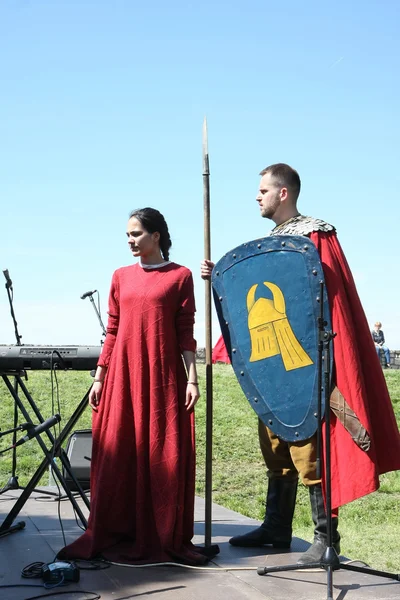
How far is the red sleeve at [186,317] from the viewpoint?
3.95m

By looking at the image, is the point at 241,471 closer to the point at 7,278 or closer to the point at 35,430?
the point at 7,278

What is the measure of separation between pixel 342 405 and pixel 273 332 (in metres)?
0.47

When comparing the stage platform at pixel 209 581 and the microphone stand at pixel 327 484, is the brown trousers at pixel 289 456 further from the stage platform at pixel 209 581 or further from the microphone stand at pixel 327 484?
the stage platform at pixel 209 581

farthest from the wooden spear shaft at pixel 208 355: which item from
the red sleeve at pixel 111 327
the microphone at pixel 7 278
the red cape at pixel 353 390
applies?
the microphone at pixel 7 278

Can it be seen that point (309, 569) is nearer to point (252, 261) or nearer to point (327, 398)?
point (327, 398)

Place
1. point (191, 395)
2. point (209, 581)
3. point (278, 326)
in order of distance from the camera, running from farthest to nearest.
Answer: point (191, 395)
point (278, 326)
point (209, 581)

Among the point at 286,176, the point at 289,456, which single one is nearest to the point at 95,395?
the point at 289,456

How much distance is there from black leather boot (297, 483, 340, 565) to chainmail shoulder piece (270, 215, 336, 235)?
124cm

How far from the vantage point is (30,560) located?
12.6ft

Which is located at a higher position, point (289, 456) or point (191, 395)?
point (191, 395)

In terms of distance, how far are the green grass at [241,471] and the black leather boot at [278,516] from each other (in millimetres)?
1276

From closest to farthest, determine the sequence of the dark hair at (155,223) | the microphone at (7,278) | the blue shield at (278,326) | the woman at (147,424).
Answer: the blue shield at (278,326) → the woman at (147,424) → the dark hair at (155,223) → the microphone at (7,278)

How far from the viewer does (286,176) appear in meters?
3.92

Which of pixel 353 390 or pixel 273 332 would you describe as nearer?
pixel 353 390
